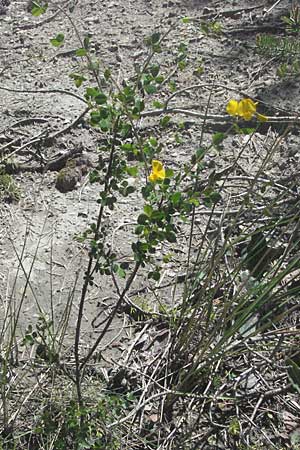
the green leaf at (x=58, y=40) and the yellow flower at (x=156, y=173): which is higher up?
the green leaf at (x=58, y=40)

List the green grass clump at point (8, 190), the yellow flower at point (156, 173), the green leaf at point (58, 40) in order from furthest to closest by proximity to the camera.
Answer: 1. the green grass clump at point (8, 190)
2. the green leaf at point (58, 40)
3. the yellow flower at point (156, 173)

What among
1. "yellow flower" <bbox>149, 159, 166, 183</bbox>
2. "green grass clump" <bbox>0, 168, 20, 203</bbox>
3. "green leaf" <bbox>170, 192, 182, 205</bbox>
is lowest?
"green grass clump" <bbox>0, 168, 20, 203</bbox>

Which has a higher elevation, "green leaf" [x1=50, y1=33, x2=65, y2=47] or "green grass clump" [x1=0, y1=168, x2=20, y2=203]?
"green leaf" [x1=50, y1=33, x2=65, y2=47]

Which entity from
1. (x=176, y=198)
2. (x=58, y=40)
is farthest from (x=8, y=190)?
(x=176, y=198)

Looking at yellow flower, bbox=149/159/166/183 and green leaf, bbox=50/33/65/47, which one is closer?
yellow flower, bbox=149/159/166/183

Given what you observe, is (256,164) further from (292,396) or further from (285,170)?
(292,396)

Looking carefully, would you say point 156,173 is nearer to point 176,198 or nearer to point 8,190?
point 176,198

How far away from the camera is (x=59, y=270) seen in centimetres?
258

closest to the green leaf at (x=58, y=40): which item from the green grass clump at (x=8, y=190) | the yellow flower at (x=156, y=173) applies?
the yellow flower at (x=156, y=173)

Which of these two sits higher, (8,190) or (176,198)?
(176,198)

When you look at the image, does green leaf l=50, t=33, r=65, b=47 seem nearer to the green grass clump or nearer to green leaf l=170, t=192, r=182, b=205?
green leaf l=170, t=192, r=182, b=205

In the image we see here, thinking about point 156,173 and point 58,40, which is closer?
point 156,173

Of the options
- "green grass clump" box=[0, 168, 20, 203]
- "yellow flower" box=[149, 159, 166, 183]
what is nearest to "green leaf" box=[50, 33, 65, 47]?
"yellow flower" box=[149, 159, 166, 183]

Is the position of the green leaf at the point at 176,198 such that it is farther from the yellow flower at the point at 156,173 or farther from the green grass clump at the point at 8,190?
the green grass clump at the point at 8,190
